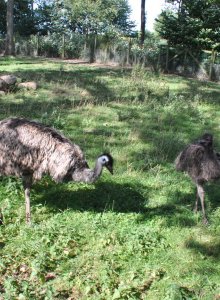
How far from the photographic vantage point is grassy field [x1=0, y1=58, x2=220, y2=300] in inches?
191

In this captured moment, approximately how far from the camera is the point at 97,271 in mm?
5035

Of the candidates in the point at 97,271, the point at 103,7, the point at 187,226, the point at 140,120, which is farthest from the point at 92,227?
the point at 103,7

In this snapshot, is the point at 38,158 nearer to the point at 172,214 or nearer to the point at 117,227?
the point at 117,227

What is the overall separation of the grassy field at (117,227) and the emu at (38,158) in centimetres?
56

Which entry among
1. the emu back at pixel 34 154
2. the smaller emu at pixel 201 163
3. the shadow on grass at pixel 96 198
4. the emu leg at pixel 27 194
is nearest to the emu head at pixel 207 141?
the smaller emu at pixel 201 163

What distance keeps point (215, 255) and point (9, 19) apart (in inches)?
854

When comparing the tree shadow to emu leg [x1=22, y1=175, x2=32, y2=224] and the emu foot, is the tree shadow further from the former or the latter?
emu leg [x1=22, y1=175, x2=32, y2=224]

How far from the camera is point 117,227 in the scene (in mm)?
5941

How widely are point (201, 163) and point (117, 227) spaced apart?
1491mm

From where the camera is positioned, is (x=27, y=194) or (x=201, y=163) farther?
(x=201, y=163)

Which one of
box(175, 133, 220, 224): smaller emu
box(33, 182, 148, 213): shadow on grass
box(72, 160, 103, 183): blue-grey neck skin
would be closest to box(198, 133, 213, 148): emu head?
box(175, 133, 220, 224): smaller emu

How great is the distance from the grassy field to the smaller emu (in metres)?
0.49

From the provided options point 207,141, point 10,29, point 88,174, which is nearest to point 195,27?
point 10,29

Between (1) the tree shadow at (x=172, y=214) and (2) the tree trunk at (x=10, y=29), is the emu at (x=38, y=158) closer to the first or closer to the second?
(1) the tree shadow at (x=172, y=214)
